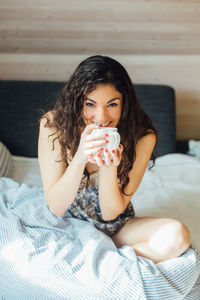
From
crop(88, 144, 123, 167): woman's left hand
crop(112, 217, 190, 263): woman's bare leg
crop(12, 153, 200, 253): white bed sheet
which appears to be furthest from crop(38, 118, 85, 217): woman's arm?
crop(12, 153, 200, 253): white bed sheet

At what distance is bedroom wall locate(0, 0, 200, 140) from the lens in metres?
1.97

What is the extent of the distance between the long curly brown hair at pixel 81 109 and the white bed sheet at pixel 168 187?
1.41 ft

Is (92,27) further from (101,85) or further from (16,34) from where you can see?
(101,85)

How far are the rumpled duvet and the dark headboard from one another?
96cm

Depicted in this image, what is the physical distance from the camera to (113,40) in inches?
90.6

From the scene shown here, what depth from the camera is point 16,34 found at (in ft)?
7.35

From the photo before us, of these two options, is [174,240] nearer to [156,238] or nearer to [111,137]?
[156,238]

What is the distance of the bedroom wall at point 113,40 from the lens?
197 cm

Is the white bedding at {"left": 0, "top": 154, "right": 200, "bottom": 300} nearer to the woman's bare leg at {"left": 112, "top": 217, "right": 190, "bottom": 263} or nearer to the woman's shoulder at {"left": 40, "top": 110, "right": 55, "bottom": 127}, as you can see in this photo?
the woman's bare leg at {"left": 112, "top": 217, "right": 190, "bottom": 263}

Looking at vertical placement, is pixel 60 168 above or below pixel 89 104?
Result: below

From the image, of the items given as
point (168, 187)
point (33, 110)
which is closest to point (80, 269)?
point (168, 187)

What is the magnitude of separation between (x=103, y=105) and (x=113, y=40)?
1.17 meters

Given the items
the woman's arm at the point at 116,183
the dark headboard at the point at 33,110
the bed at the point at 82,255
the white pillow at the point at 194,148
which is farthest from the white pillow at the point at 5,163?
the white pillow at the point at 194,148

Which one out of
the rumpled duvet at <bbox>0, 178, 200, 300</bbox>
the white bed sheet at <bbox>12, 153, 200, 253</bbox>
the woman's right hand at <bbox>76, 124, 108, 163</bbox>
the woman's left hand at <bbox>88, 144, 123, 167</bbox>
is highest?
the woman's right hand at <bbox>76, 124, 108, 163</bbox>
